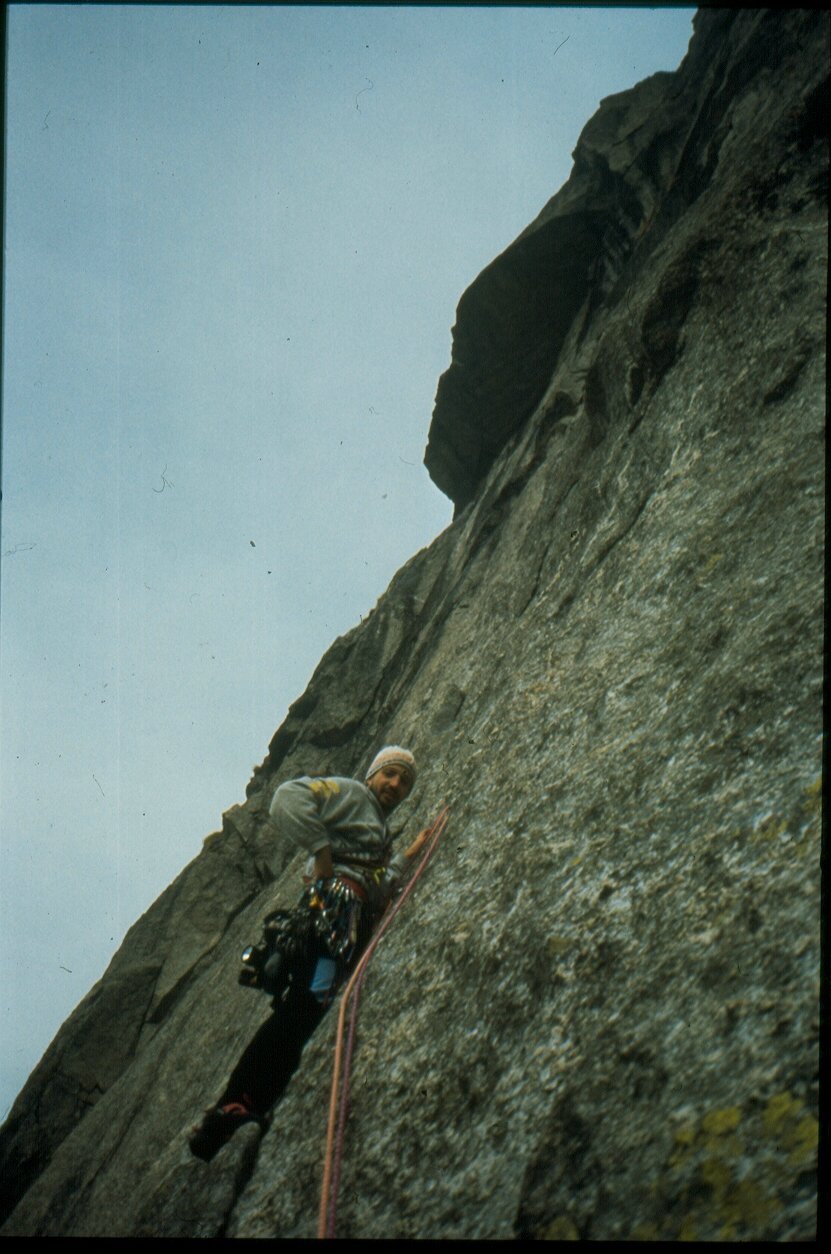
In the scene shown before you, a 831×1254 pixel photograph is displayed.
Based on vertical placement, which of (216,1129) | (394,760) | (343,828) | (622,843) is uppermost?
(394,760)

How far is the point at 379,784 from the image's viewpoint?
25.1 feet

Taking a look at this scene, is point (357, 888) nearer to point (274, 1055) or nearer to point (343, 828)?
point (343, 828)

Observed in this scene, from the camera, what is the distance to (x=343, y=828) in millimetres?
6824

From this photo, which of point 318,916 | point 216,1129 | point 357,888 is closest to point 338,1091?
point 216,1129

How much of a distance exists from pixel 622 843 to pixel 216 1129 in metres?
3.45

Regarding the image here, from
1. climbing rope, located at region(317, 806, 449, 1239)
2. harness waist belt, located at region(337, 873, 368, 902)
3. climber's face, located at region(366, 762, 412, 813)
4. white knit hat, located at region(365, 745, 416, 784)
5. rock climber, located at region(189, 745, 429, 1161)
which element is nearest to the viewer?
climbing rope, located at region(317, 806, 449, 1239)

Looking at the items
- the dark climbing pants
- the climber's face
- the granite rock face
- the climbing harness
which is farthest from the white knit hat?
the dark climbing pants

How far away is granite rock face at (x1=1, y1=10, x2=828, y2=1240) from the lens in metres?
3.20

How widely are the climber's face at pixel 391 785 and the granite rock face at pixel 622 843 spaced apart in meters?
0.38

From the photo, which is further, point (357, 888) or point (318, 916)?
point (357, 888)

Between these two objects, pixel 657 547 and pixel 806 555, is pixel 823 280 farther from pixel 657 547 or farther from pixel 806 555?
pixel 806 555

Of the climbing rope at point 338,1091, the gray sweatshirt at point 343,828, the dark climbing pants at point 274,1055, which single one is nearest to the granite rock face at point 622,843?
the climbing rope at point 338,1091

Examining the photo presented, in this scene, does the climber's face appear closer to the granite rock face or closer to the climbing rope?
the granite rock face

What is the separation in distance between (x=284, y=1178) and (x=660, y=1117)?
272cm
